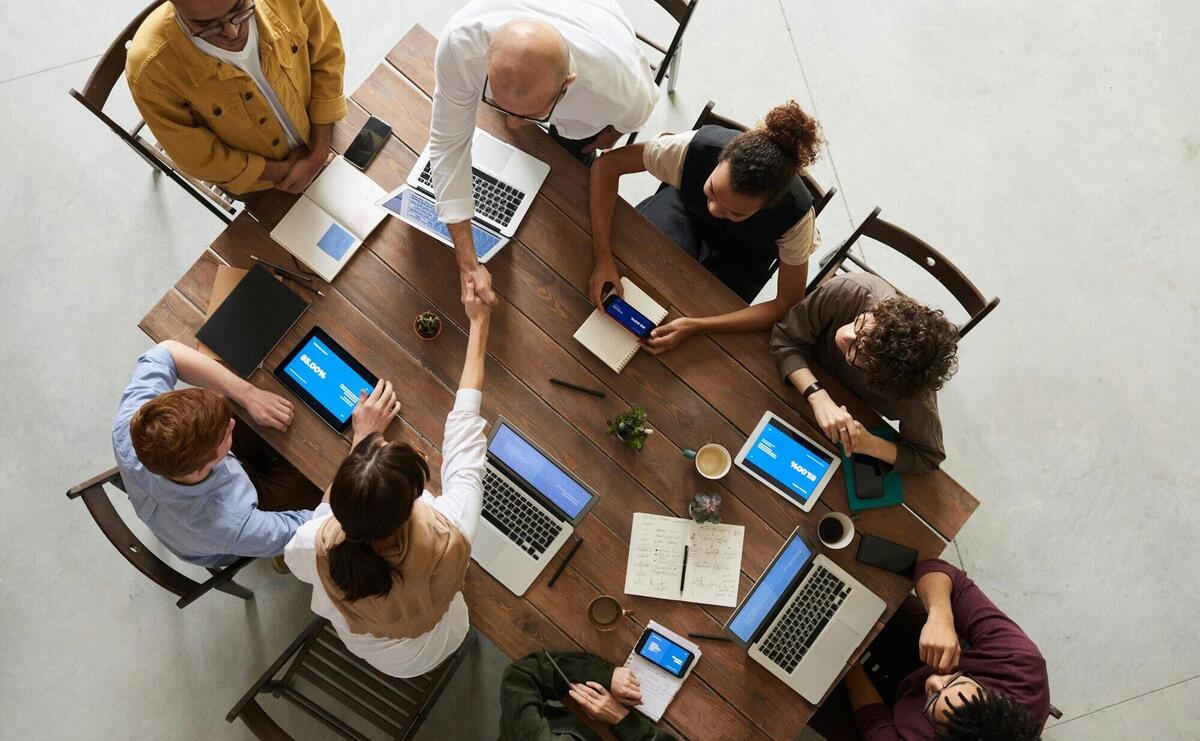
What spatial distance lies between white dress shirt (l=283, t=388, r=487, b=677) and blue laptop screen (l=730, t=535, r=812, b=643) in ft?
2.50

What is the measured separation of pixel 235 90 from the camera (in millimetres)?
2043

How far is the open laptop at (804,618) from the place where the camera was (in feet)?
6.95

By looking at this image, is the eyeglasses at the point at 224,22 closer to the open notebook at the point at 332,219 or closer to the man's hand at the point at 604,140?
the open notebook at the point at 332,219

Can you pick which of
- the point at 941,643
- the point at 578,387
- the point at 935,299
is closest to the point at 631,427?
the point at 578,387

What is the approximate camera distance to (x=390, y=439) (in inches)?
84.3

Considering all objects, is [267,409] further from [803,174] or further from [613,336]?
[803,174]

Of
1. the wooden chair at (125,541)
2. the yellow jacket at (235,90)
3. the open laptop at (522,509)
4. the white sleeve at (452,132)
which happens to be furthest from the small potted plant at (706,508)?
the yellow jacket at (235,90)

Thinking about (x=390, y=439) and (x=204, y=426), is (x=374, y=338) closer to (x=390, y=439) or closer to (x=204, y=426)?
(x=390, y=439)

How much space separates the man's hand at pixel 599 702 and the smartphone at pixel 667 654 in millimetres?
142

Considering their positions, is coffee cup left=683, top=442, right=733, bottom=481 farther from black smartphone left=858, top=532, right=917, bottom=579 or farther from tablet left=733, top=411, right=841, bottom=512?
black smartphone left=858, top=532, right=917, bottom=579

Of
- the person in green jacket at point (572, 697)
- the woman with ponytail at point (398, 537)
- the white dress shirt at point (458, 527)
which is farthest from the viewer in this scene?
the person in green jacket at point (572, 697)

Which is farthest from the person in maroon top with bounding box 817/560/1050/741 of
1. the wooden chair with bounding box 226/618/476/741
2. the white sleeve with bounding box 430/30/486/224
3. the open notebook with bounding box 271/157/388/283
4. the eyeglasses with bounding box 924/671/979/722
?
the open notebook with bounding box 271/157/388/283

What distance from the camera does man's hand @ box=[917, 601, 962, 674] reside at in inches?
82.7

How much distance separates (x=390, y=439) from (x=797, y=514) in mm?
1169
